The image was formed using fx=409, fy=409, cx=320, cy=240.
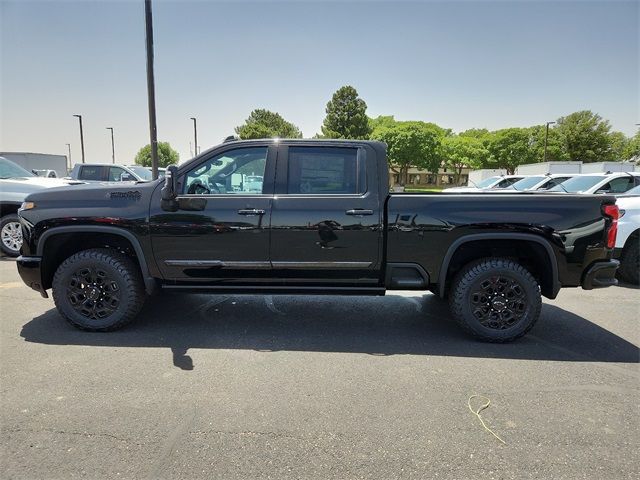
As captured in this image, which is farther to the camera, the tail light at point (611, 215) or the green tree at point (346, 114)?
the green tree at point (346, 114)

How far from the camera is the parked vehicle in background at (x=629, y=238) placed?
6.32 meters

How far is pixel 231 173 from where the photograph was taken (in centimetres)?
413

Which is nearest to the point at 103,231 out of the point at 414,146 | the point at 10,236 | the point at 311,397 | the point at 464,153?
the point at 311,397

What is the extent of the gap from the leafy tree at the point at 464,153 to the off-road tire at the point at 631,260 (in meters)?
53.6

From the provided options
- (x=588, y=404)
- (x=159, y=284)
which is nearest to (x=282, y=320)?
(x=159, y=284)

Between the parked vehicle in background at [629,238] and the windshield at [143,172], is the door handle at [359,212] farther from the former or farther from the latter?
the windshield at [143,172]

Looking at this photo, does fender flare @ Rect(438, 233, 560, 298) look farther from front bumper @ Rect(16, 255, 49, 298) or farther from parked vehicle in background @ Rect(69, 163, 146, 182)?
parked vehicle in background @ Rect(69, 163, 146, 182)

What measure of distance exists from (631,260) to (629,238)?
368 mm

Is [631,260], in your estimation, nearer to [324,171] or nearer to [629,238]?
[629,238]

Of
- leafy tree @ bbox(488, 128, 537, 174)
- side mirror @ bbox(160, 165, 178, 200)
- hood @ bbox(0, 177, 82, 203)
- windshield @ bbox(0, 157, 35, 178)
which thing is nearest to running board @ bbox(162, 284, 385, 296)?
side mirror @ bbox(160, 165, 178, 200)

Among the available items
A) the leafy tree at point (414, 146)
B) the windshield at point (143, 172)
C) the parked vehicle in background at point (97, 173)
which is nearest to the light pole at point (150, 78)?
the parked vehicle in background at point (97, 173)

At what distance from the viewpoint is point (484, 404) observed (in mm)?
2920

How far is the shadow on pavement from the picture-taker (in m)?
3.85

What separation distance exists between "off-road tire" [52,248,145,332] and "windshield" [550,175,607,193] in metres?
9.21
